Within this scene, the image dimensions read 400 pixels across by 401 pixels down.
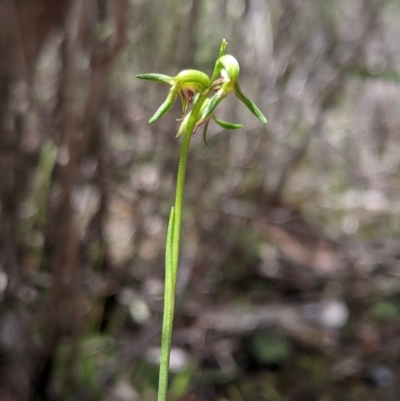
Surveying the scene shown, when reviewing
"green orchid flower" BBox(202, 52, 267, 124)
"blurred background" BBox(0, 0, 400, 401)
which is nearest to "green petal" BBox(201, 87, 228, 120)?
"green orchid flower" BBox(202, 52, 267, 124)

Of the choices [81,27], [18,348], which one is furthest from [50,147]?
[18,348]

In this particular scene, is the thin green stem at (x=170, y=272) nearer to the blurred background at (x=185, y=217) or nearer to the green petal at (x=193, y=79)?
the green petal at (x=193, y=79)

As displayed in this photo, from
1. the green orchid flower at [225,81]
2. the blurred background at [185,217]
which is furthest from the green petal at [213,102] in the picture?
the blurred background at [185,217]

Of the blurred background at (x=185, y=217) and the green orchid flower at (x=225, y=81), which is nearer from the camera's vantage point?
the green orchid flower at (x=225, y=81)

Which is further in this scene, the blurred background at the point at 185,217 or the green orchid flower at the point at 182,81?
the blurred background at the point at 185,217

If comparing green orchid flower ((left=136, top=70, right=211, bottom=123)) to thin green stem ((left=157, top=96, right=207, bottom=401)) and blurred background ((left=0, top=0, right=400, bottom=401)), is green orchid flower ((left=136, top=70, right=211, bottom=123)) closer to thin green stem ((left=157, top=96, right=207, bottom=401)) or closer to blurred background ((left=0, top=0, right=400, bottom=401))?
thin green stem ((left=157, top=96, right=207, bottom=401))

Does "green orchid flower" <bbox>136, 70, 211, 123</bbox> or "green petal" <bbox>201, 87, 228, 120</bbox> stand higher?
"green orchid flower" <bbox>136, 70, 211, 123</bbox>

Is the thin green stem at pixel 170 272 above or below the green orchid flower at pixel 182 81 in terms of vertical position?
below

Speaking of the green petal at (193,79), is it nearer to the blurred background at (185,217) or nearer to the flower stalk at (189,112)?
the flower stalk at (189,112)

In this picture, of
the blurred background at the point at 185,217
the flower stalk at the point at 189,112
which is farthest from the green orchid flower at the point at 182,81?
the blurred background at the point at 185,217
